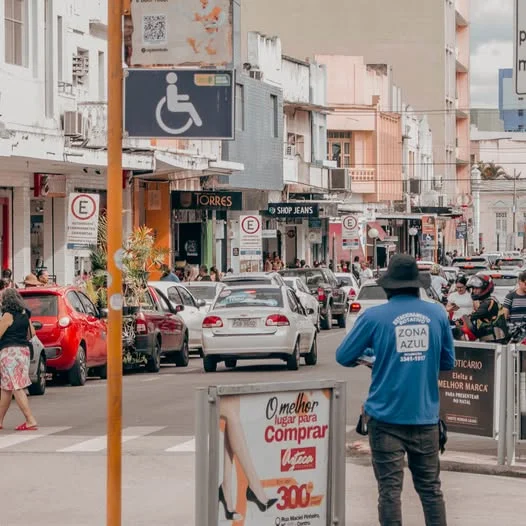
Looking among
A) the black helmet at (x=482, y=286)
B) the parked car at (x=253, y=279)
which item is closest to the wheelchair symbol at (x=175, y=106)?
the black helmet at (x=482, y=286)

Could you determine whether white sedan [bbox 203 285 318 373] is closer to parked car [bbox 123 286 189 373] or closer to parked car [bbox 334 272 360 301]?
parked car [bbox 123 286 189 373]

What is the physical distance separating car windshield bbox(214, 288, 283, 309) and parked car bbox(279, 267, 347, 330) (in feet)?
47.1

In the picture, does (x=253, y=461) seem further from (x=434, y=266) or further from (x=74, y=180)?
(x=434, y=266)

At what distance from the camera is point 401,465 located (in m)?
9.31

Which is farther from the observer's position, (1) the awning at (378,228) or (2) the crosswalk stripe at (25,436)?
(1) the awning at (378,228)

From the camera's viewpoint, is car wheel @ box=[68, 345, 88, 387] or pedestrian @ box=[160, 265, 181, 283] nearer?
car wheel @ box=[68, 345, 88, 387]

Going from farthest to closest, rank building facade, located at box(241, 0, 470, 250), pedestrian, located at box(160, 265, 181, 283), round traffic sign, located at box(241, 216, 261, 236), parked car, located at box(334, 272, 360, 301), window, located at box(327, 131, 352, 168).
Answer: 1. building facade, located at box(241, 0, 470, 250)
2. window, located at box(327, 131, 352, 168)
3. round traffic sign, located at box(241, 216, 261, 236)
4. parked car, located at box(334, 272, 360, 301)
5. pedestrian, located at box(160, 265, 181, 283)

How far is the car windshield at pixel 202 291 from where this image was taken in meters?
36.3

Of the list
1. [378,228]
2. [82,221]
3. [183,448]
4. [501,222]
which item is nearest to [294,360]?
[82,221]

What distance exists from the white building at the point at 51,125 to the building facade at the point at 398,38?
47646 millimetres

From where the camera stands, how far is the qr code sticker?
8820mm

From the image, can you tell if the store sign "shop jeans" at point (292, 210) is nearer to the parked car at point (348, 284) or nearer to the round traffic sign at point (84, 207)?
the parked car at point (348, 284)

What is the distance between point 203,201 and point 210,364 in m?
23.4

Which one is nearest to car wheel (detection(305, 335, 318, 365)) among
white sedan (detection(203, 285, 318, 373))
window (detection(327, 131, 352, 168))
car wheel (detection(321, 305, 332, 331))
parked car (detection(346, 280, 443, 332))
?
white sedan (detection(203, 285, 318, 373))
